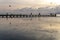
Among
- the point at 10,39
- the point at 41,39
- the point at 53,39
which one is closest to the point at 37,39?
the point at 41,39

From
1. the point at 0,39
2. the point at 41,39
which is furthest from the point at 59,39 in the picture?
the point at 0,39

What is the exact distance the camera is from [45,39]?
76.1ft

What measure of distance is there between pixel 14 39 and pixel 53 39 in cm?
524

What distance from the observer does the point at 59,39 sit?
2280 centimetres

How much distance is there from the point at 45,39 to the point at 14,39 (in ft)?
13.7

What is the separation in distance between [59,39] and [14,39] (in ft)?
19.6

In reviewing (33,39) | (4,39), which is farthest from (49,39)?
(4,39)

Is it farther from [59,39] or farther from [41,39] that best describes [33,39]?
[59,39]

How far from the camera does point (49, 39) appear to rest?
76.1 ft

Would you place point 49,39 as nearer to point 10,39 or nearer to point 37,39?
point 37,39

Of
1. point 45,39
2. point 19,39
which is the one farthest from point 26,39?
point 45,39

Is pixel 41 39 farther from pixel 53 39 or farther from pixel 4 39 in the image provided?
pixel 4 39

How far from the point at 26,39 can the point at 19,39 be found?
945mm

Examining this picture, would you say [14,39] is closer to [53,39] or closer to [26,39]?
[26,39]
